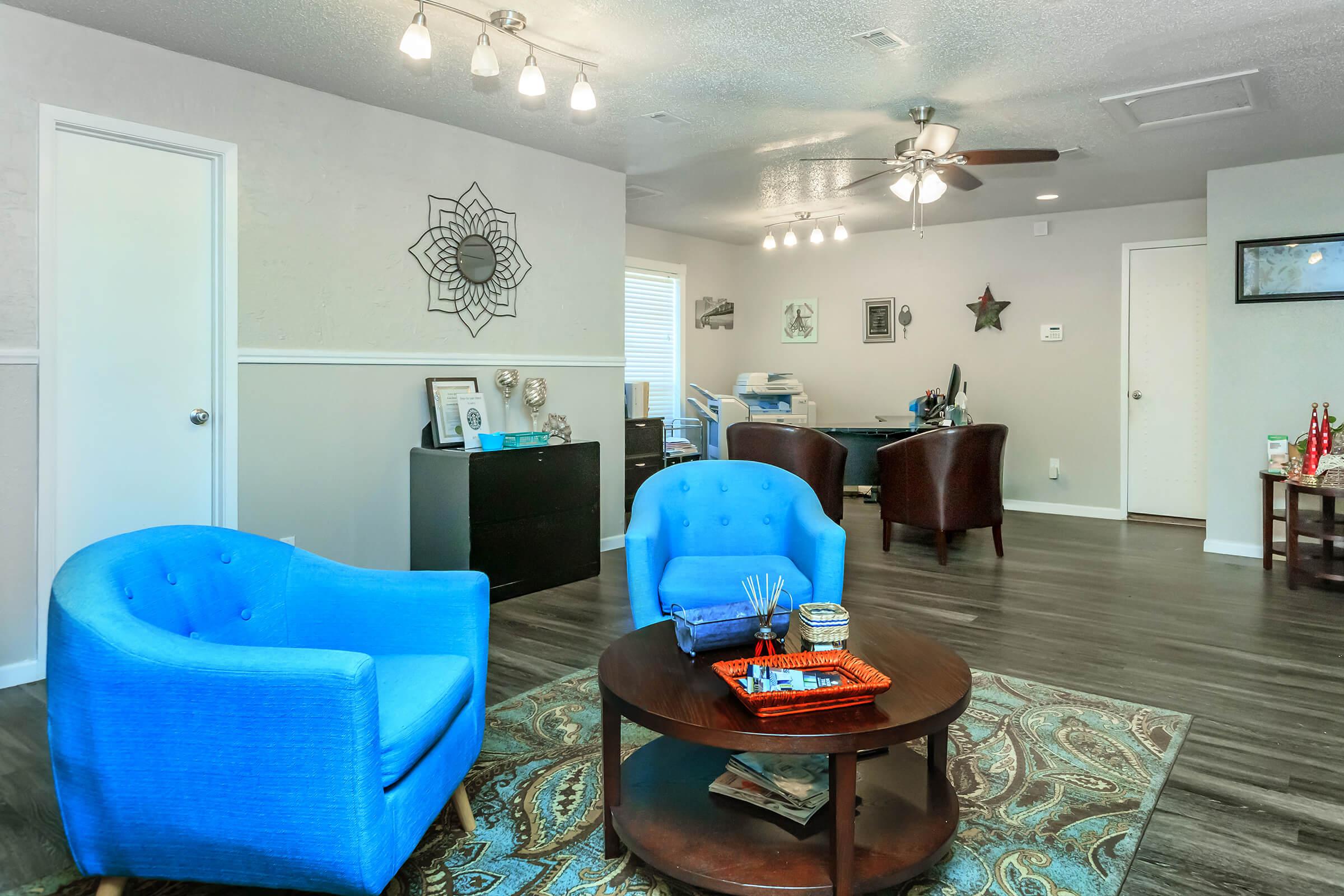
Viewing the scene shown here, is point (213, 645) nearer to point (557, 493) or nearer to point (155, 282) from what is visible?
point (155, 282)

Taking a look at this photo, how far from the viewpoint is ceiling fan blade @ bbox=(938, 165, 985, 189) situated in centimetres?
421

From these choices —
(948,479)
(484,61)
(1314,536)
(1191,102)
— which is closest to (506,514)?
(484,61)

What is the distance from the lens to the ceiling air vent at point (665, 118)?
4.12 meters

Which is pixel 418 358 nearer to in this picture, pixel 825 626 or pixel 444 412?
pixel 444 412

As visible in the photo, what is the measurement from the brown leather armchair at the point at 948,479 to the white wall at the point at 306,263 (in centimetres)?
232

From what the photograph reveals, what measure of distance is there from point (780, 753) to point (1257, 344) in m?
5.03

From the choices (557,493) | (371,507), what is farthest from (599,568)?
(371,507)

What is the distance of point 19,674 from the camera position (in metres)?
3.08

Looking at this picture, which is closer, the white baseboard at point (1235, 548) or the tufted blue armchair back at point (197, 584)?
the tufted blue armchair back at point (197, 584)

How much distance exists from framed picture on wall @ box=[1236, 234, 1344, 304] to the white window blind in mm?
4271

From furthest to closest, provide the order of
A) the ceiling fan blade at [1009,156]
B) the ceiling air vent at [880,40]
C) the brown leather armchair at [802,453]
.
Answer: the brown leather armchair at [802,453] → the ceiling fan blade at [1009,156] → the ceiling air vent at [880,40]

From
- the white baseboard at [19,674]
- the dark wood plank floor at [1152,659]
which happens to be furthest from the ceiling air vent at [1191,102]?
the white baseboard at [19,674]

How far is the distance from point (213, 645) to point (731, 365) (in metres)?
7.31

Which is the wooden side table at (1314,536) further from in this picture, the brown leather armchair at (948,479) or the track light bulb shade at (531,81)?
the track light bulb shade at (531,81)
